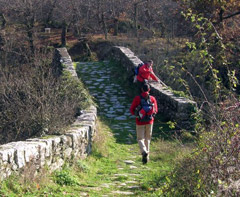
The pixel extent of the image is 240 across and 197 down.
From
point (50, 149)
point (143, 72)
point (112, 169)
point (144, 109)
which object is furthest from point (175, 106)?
point (50, 149)

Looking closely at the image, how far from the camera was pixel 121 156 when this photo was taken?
30.0 ft

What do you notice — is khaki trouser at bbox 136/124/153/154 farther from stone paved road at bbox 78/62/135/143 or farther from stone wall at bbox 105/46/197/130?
stone paved road at bbox 78/62/135/143

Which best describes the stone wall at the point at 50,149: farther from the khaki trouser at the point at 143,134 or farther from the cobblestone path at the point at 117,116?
the khaki trouser at the point at 143,134

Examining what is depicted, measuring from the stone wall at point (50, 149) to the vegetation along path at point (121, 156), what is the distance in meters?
0.43

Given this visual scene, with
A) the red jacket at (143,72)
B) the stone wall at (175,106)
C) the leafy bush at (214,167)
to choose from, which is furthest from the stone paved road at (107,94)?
the leafy bush at (214,167)

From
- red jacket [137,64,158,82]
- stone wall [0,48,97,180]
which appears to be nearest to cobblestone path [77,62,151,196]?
stone wall [0,48,97,180]

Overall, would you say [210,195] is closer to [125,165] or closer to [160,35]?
Result: [125,165]

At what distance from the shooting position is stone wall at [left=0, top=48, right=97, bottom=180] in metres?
5.66

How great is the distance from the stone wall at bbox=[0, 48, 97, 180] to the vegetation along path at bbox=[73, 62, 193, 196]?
0.43 meters

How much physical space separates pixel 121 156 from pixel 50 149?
2681 mm

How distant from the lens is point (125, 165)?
27.7 ft

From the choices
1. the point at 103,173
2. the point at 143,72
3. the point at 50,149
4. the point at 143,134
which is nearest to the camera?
the point at 50,149

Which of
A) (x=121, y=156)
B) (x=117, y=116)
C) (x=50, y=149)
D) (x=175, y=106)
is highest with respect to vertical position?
(x=50, y=149)

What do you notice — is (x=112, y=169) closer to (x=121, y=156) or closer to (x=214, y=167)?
(x=121, y=156)
